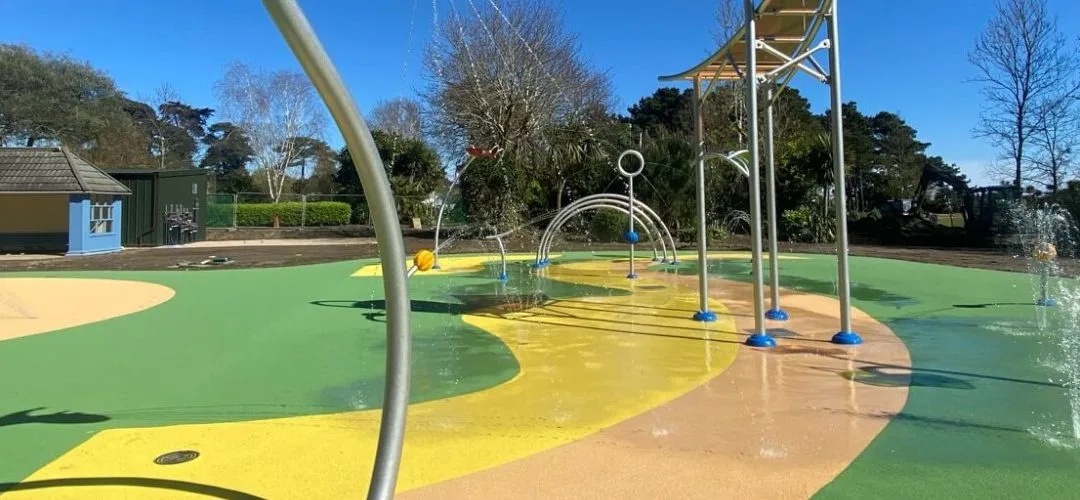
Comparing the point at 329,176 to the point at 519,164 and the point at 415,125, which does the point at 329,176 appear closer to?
the point at 415,125

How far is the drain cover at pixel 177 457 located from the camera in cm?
408

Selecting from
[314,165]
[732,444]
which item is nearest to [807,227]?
[732,444]

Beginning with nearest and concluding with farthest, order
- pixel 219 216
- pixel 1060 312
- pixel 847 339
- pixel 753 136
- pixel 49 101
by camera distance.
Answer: pixel 753 136, pixel 847 339, pixel 1060 312, pixel 219 216, pixel 49 101

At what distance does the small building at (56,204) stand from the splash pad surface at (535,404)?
16470 mm

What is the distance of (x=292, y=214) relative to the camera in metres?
35.7

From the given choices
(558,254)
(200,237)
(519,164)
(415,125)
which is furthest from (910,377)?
(415,125)

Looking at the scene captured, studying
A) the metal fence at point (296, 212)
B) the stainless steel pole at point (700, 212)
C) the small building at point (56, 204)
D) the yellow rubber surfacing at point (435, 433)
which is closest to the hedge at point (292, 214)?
the metal fence at point (296, 212)

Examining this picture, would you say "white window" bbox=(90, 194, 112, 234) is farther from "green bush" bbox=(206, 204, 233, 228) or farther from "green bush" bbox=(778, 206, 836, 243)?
"green bush" bbox=(778, 206, 836, 243)

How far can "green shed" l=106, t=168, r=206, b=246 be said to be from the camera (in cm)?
2722

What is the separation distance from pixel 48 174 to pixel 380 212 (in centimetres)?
2633

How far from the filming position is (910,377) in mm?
5891

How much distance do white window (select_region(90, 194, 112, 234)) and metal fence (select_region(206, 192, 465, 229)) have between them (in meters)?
8.27

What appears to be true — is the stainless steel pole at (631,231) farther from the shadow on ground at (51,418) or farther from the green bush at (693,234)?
the green bush at (693,234)

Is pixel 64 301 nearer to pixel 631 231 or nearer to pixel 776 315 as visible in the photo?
pixel 631 231
